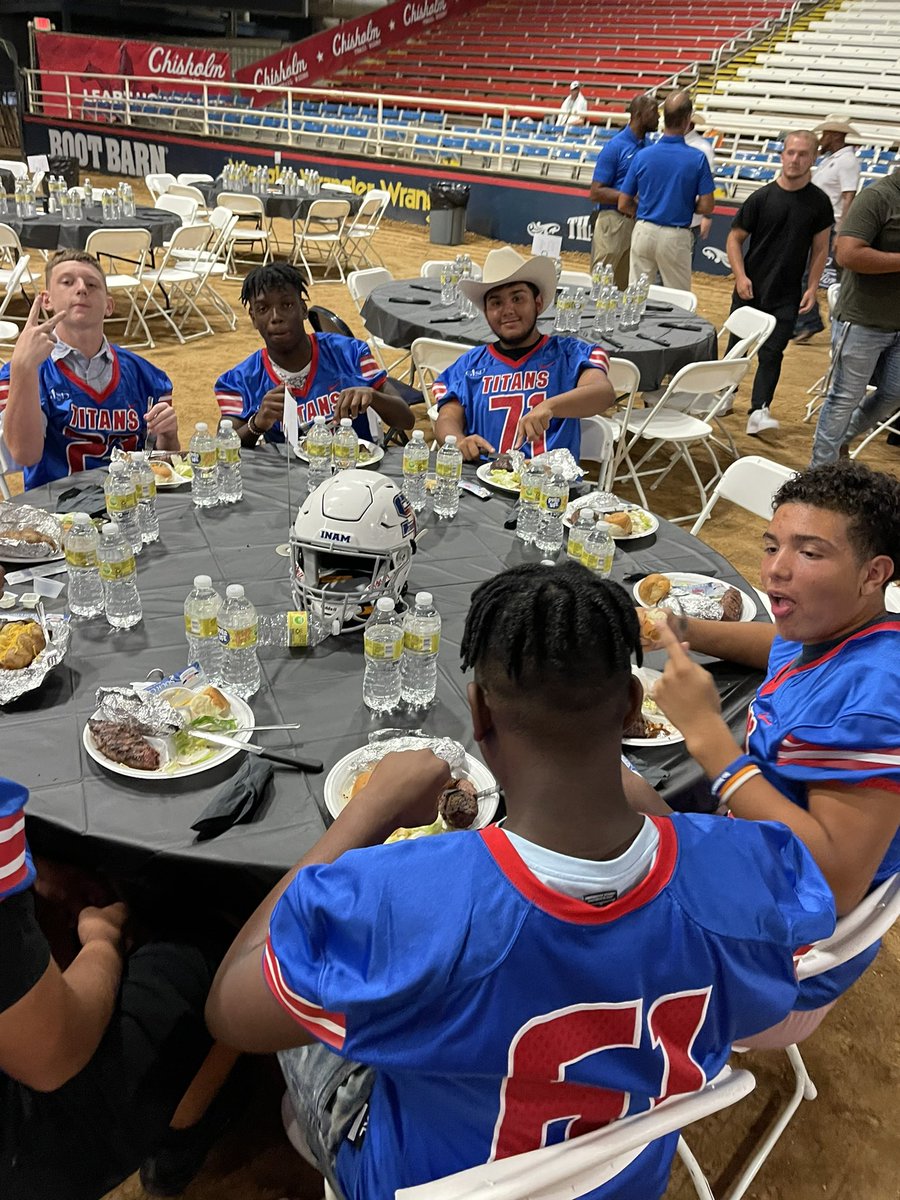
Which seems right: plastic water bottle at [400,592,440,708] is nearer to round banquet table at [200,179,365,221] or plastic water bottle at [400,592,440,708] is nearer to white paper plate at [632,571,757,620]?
white paper plate at [632,571,757,620]

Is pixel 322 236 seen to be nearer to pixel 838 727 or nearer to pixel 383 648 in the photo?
pixel 383 648

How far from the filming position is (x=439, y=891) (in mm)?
870

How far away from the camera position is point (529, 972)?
0.85m

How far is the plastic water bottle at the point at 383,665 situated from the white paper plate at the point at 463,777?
0.19 metres

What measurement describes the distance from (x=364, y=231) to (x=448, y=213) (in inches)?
103

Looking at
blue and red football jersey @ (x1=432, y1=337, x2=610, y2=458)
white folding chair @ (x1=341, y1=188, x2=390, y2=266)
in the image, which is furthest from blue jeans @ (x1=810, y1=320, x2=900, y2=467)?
white folding chair @ (x1=341, y1=188, x2=390, y2=266)

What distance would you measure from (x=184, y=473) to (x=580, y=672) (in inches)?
80.9

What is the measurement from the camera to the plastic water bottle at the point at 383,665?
67.0 inches

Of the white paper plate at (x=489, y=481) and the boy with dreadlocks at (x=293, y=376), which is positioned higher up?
the boy with dreadlocks at (x=293, y=376)

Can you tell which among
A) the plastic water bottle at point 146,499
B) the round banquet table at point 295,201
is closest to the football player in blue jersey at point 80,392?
the plastic water bottle at point 146,499

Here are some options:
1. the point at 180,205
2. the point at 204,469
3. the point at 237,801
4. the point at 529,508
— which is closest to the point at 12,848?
the point at 237,801

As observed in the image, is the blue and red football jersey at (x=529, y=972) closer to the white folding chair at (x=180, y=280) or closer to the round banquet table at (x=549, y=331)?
the round banquet table at (x=549, y=331)

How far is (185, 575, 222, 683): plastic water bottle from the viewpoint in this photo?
1.77 m

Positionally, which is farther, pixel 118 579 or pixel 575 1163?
pixel 118 579
